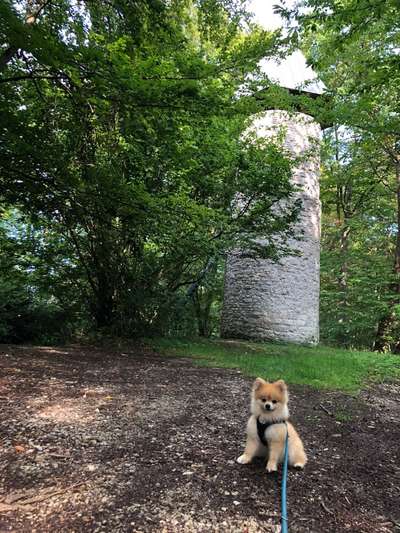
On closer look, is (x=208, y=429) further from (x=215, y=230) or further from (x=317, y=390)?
(x=215, y=230)

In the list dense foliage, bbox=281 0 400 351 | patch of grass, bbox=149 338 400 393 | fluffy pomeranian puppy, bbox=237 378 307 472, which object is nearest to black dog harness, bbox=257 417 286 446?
fluffy pomeranian puppy, bbox=237 378 307 472

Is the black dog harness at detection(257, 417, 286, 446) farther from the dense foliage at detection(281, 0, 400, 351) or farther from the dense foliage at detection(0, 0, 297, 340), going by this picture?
the dense foliage at detection(281, 0, 400, 351)

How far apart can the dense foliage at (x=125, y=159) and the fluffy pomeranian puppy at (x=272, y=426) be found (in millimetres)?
3566

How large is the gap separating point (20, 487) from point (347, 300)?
53.6 feet

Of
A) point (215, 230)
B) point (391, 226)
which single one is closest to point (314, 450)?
point (215, 230)

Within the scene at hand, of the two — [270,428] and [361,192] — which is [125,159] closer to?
[270,428]

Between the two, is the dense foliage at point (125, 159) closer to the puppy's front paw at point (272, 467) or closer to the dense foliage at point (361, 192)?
the dense foliage at point (361, 192)

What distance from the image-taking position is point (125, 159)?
7.47m

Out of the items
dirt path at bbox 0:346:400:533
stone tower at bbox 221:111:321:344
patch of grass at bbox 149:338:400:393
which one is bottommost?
dirt path at bbox 0:346:400:533

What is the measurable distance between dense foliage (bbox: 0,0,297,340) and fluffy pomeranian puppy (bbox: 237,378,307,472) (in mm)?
3566

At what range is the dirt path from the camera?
7.04ft

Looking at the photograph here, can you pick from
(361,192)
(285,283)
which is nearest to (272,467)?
(285,283)

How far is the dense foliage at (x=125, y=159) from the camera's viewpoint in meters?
4.72

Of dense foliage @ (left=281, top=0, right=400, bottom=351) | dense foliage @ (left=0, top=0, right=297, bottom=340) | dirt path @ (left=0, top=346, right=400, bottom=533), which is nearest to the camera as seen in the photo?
dirt path @ (left=0, top=346, right=400, bottom=533)
